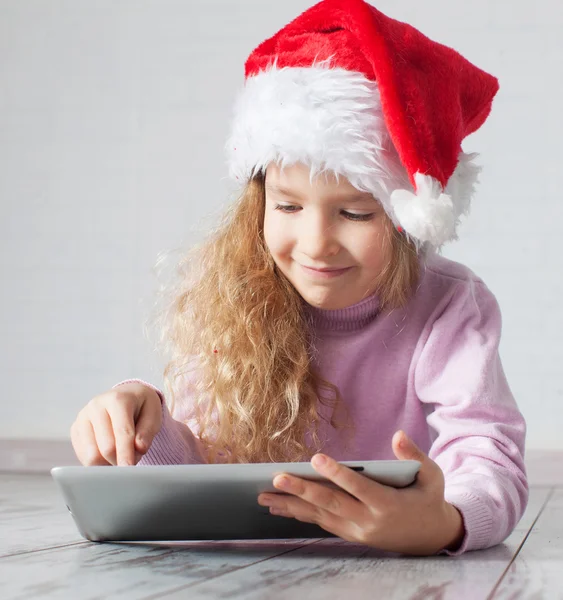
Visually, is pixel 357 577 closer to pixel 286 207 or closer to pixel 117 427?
pixel 117 427

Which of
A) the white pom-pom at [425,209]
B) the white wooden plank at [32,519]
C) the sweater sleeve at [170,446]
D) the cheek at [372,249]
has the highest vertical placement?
the white pom-pom at [425,209]

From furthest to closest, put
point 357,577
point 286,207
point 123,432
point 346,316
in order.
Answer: point 346,316
point 286,207
point 123,432
point 357,577

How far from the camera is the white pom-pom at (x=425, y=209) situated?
3.37 feet

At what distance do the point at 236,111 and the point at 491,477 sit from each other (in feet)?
1.93

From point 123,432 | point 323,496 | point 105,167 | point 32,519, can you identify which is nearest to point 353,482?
point 323,496

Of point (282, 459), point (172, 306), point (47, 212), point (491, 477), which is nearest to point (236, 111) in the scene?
point (172, 306)

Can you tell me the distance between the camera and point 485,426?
1.08 meters

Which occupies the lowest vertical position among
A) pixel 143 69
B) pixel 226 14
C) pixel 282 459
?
pixel 282 459

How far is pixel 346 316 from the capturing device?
1.25 meters

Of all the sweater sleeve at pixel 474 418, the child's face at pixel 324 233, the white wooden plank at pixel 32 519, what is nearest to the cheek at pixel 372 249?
the child's face at pixel 324 233

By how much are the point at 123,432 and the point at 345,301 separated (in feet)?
1.26

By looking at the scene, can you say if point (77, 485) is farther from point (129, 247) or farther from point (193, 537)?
point (129, 247)

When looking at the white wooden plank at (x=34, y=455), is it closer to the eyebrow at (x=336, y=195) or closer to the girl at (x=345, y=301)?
the girl at (x=345, y=301)

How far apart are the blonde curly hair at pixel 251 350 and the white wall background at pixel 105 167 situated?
0.98m
